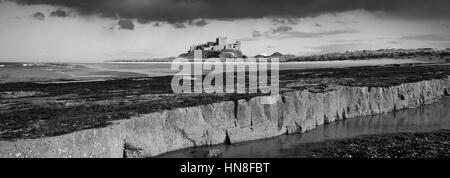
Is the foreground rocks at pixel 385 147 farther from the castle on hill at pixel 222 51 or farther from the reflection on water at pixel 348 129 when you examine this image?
the castle on hill at pixel 222 51

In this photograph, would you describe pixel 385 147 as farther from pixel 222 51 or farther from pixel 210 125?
pixel 222 51

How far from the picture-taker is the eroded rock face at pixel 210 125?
1257cm

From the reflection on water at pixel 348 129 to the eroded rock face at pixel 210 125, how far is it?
617 mm

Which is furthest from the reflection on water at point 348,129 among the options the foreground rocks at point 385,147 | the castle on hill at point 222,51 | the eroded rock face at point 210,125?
the castle on hill at point 222,51

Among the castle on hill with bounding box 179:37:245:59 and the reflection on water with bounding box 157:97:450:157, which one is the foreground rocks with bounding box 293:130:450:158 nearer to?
the reflection on water with bounding box 157:97:450:157

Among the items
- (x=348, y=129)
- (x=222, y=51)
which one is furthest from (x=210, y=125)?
(x=222, y=51)

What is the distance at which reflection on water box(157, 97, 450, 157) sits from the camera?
16.1 metres

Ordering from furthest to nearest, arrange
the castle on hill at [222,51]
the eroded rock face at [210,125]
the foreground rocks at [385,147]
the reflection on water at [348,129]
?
the castle on hill at [222,51] → the reflection on water at [348,129] → the foreground rocks at [385,147] → the eroded rock face at [210,125]

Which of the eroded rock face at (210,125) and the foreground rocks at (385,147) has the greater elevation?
the eroded rock face at (210,125)

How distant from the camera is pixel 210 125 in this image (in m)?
17.5

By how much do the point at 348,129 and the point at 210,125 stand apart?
9499 mm

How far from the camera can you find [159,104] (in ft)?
63.4
